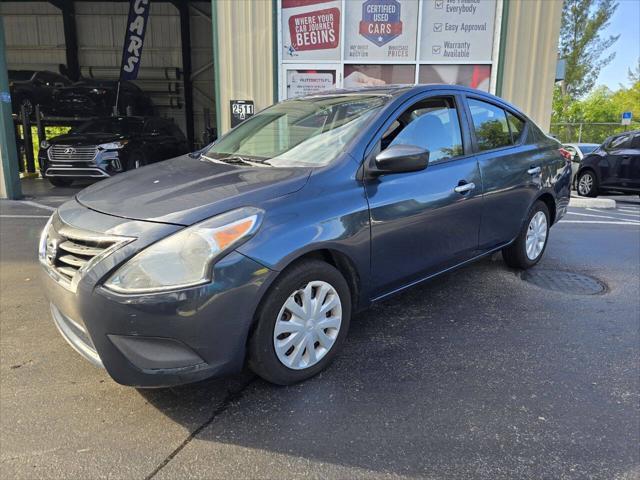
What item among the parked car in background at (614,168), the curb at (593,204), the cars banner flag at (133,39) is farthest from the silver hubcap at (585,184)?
the cars banner flag at (133,39)

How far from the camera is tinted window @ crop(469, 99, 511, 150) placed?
154 inches

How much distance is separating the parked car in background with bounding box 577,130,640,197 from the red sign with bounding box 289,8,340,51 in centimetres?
655

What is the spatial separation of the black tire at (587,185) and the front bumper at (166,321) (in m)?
11.0

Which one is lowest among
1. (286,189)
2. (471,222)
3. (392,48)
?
Answer: (471,222)

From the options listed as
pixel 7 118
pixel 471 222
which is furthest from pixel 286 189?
pixel 7 118

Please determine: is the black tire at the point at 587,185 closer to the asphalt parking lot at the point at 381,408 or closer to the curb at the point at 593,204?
the curb at the point at 593,204

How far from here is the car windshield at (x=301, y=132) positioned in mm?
3051

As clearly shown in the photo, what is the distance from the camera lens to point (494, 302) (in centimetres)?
401

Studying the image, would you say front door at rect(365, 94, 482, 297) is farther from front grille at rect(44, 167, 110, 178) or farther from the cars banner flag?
the cars banner flag

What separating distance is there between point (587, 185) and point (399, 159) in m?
10.3

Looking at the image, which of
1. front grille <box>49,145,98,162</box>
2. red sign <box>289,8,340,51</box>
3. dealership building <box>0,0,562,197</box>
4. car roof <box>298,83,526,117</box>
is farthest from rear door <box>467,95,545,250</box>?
front grille <box>49,145,98,162</box>

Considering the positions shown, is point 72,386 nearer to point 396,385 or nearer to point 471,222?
point 396,385

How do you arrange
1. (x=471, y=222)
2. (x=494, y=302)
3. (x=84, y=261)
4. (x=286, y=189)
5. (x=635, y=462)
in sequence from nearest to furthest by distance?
(x=635, y=462) < (x=84, y=261) < (x=286, y=189) < (x=471, y=222) < (x=494, y=302)

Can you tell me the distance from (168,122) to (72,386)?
11.7m
